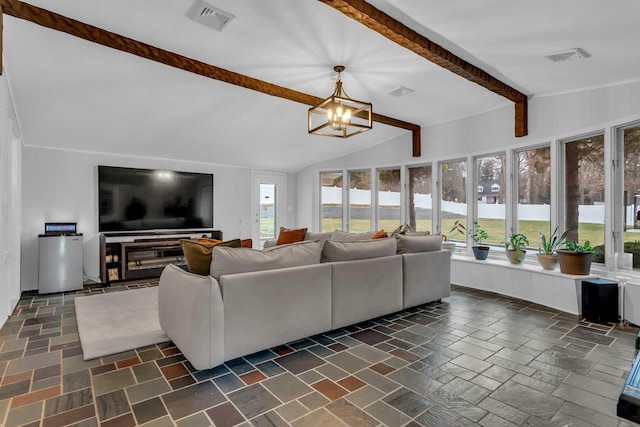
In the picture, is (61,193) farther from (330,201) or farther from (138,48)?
(330,201)

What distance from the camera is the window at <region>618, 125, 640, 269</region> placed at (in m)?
3.57

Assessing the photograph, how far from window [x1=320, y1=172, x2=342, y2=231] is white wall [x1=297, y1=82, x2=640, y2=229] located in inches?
6.3

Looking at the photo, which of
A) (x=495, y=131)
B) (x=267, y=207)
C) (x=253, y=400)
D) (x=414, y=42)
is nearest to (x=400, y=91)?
(x=414, y=42)

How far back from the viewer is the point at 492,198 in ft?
17.3

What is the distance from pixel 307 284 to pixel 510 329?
202cm

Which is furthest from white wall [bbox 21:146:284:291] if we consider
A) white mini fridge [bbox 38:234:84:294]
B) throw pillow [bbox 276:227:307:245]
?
throw pillow [bbox 276:227:307:245]

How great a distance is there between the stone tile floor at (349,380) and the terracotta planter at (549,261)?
97 centimetres

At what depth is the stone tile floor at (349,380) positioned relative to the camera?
1847 millimetres

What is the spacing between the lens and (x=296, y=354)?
8.71 ft

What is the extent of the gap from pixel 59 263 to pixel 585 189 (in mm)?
6895

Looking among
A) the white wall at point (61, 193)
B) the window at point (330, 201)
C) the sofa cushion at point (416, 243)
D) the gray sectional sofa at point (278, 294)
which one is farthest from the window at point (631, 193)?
the white wall at point (61, 193)

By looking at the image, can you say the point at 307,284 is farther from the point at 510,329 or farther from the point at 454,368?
the point at 510,329

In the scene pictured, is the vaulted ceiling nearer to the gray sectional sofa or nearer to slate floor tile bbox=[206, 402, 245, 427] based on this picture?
the gray sectional sofa

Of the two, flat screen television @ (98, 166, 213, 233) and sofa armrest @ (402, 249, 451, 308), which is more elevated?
flat screen television @ (98, 166, 213, 233)
